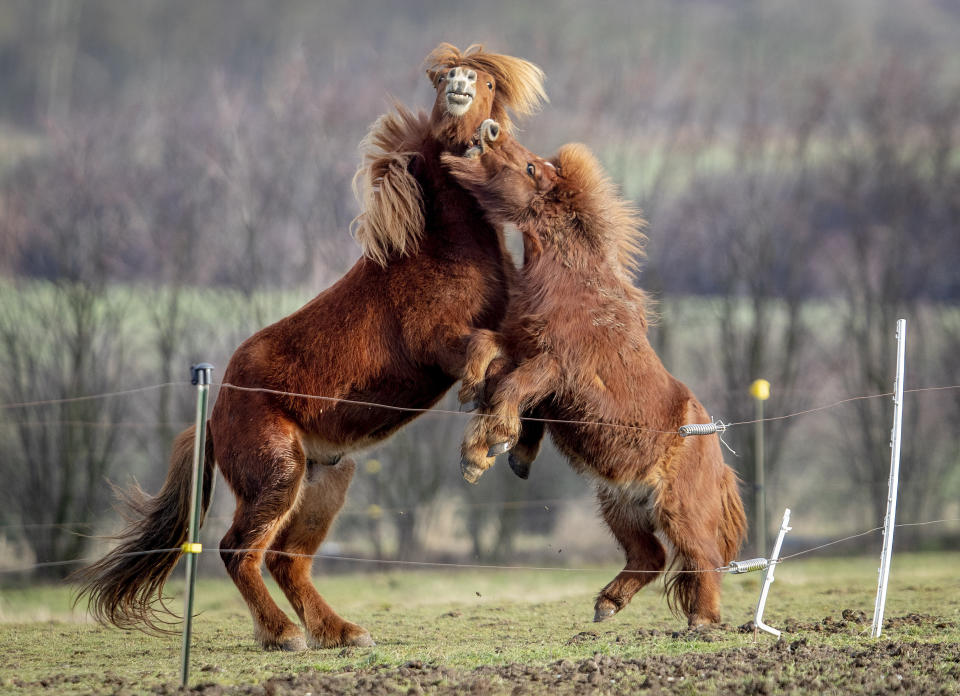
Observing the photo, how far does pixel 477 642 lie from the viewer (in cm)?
554

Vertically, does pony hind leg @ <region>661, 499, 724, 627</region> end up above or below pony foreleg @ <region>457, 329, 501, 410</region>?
below

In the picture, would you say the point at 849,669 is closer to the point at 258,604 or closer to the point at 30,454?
the point at 258,604

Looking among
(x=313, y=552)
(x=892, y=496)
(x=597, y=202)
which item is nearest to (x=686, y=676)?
(x=892, y=496)

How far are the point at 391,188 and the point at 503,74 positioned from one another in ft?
2.92

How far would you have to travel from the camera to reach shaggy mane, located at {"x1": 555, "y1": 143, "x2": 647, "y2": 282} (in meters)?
4.96

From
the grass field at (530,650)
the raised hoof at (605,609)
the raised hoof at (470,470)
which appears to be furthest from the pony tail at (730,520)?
the raised hoof at (470,470)

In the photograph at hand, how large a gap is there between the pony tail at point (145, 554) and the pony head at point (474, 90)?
2.13 meters

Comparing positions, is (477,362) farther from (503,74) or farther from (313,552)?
(503,74)

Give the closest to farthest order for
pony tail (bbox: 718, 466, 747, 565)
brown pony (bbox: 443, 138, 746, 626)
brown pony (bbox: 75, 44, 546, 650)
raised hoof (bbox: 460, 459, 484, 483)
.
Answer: raised hoof (bbox: 460, 459, 484, 483) → brown pony (bbox: 443, 138, 746, 626) → brown pony (bbox: 75, 44, 546, 650) → pony tail (bbox: 718, 466, 747, 565)

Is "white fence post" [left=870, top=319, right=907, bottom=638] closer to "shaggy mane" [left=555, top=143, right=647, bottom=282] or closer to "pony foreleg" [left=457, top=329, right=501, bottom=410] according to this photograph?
"shaggy mane" [left=555, top=143, right=647, bottom=282]

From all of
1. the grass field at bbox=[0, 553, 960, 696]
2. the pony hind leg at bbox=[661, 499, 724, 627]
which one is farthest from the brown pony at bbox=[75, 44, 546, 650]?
the pony hind leg at bbox=[661, 499, 724, 627]

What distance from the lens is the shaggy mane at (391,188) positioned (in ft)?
16.3

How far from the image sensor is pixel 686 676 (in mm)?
3896

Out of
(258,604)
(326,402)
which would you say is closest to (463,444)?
(326,402)
